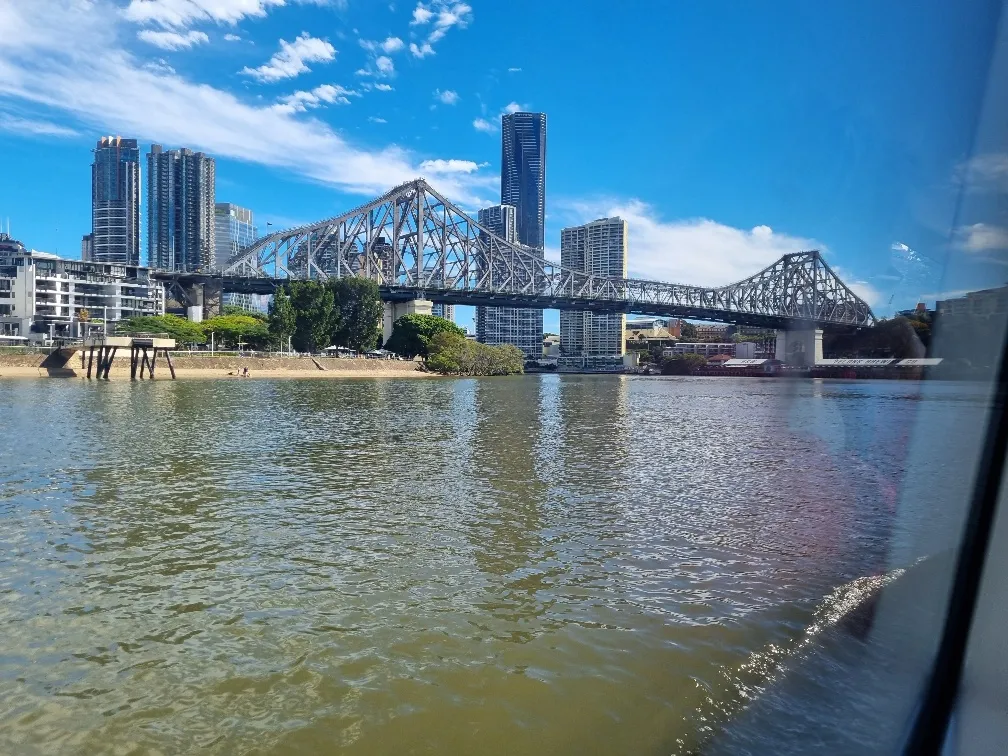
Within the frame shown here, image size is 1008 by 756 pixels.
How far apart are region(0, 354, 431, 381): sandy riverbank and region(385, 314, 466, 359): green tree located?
17.3ft

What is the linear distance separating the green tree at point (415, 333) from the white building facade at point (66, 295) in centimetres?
3113

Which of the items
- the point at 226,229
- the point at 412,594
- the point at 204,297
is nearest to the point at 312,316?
the point at 204,297

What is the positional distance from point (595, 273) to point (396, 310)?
1295 inches

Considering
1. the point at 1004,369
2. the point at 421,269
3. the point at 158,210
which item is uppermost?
the point at 158,210

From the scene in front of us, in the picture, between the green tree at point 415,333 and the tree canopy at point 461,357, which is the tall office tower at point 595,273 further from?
the green tree at point 415,333

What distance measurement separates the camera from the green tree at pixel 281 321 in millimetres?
69250

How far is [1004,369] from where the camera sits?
311 cm

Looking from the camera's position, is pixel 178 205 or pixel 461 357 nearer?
pixel 461 357

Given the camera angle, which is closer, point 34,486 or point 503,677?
point 503,677

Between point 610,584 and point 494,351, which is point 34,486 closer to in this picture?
point 610,584

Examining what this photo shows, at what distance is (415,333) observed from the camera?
81000 millimetres

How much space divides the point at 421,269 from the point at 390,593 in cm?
9445

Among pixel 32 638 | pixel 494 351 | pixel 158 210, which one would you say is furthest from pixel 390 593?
pixel 158 210

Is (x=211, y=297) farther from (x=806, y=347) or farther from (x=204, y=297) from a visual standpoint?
(x=806, y=347)
